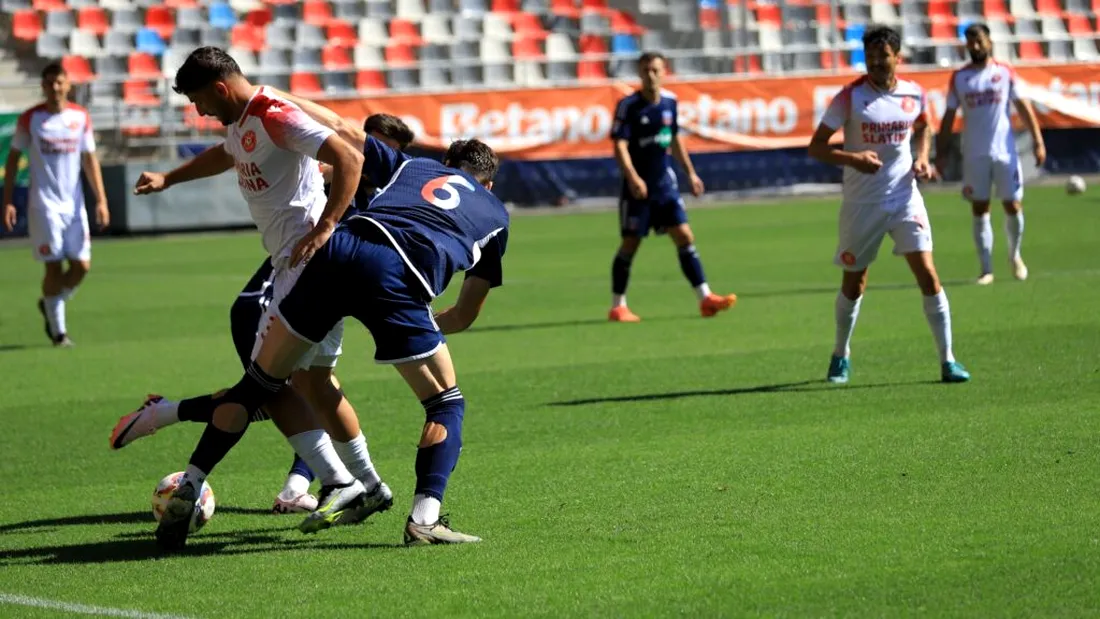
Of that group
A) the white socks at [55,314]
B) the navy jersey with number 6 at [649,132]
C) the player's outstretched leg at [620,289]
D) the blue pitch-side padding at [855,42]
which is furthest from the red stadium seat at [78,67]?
the player's outstretched leg at [620,289]

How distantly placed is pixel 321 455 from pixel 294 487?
752 mm

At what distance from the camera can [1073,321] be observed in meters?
13.1

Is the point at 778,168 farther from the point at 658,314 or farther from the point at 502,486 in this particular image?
the point at 502,486

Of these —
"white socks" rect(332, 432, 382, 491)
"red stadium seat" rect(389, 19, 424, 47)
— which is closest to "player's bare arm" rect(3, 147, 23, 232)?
"white socks" rect(332, 432, 382, 491)

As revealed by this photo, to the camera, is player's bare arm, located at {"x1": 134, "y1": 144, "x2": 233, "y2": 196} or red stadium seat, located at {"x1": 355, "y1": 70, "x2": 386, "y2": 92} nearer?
player's bare arm, located at {"x1": 134, "y1": 144, "x2": 233, "y2": 196}

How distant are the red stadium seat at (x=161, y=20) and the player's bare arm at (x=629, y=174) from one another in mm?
18159

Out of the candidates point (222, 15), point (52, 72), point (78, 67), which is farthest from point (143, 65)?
point (52, 72)

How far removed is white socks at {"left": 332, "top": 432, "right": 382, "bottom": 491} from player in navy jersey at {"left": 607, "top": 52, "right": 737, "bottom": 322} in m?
7.98

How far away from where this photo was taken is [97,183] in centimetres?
1446

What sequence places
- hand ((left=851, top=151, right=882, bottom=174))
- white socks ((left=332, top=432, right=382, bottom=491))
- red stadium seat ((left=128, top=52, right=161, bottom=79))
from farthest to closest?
red stadium seat ((left=128, top=52, right=161, bottom=79)) < hand ((left=851, top=151, right=882, bottom=174)) < white socks ((left=332, top=432, right=382, bottom=491))

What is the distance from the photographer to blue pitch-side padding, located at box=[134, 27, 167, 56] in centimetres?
3120

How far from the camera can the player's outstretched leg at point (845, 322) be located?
1086cm

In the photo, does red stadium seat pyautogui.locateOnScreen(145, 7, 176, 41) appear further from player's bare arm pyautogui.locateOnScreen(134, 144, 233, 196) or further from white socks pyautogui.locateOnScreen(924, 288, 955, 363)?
player's bare arm pyautogui.locateOnScreen(134, 144, 233, 196)

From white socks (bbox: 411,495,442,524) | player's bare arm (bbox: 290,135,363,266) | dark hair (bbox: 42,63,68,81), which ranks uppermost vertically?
dark hair (bbox: 42,63,68,81)
